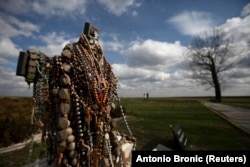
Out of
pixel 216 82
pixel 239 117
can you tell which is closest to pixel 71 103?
pixel 239 117

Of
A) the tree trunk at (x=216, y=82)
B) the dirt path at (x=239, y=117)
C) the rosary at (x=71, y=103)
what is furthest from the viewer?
the tree trunk at (x=216, y=82)

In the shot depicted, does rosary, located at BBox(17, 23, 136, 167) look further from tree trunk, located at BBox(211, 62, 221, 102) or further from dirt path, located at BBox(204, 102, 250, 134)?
tree trunk, located at BBox(211, 62, 221, 102)

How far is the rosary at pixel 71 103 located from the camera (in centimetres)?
323

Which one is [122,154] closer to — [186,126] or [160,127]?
[160,127]

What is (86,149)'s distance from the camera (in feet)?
11.1

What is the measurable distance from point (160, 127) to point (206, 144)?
10.6 feet

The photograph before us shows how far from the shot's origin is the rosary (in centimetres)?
323

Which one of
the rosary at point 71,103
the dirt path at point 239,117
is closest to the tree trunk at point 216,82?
the dirt path at point 239,117

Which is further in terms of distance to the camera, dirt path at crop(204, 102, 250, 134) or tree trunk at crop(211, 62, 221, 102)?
tree trunk at crop(211, 62, 221, 102)

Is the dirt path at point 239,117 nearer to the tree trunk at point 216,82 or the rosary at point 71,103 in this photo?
the rosary at point 71,103

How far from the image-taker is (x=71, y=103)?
338 cm

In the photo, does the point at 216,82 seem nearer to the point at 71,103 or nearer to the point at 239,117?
the point at 239,117

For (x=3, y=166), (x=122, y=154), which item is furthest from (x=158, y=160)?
(x=3, y=166)

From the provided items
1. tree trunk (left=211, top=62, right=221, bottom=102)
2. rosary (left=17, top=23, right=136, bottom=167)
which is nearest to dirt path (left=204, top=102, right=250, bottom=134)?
rosary (left=17, top=23, right=136, bottom=167)
